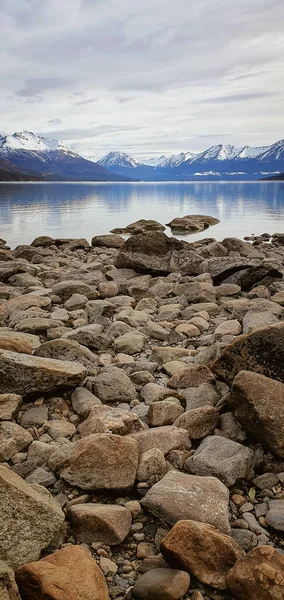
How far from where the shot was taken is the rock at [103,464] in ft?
13.3

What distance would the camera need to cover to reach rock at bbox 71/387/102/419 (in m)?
5.45

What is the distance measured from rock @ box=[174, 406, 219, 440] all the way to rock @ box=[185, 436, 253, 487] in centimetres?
31

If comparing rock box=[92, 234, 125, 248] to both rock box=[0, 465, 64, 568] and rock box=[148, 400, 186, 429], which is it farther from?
rock box=[0, 465, 64, 568]

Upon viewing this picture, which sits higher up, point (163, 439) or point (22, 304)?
point (22, 304)

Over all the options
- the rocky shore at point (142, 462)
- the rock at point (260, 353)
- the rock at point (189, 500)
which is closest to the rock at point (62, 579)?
the rocky shore at point (142, 462)

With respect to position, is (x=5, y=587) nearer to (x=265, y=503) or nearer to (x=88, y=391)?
(x=265, y=503)

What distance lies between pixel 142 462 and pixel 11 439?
1408 mm

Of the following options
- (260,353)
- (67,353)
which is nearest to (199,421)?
(260,353)

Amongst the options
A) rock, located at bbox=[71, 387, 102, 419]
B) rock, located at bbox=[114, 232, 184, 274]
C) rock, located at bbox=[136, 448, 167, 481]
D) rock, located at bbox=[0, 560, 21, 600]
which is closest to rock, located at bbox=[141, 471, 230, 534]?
rock, located at bbox=[136, 448, 167, 481]

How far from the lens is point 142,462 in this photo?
4328mm

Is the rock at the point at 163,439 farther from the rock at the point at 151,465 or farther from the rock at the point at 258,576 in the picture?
the rock at the point at 258,576

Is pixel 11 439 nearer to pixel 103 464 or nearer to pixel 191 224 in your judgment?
pixel 103 464

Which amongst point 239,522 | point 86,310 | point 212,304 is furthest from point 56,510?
point 212,304

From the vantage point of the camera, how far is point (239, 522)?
389 centimetres
